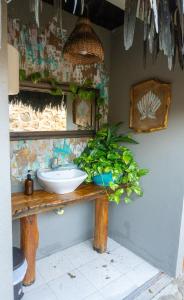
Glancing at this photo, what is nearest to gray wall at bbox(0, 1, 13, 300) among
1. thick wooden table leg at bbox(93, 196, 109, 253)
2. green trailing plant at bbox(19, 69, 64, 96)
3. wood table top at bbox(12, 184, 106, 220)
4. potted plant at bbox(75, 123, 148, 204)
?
wood table top at bbox(12, 184, 106, 220)

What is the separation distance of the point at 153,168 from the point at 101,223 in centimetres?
85

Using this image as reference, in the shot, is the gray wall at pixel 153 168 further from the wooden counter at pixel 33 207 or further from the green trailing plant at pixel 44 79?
the green trailing plant at pixel 44 79

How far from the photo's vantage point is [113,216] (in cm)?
270

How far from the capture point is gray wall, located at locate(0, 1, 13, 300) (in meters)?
0.95

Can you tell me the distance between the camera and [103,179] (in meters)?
2.18

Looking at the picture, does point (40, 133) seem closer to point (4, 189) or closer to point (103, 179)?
point (103, 179)

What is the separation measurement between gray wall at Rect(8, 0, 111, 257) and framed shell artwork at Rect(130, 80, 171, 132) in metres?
0.59

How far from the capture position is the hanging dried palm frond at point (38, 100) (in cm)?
191

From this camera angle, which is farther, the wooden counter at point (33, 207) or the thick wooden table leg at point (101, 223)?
the thick wooden table leg at point (101, 223)

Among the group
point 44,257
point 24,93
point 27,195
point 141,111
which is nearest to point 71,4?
point 24,93

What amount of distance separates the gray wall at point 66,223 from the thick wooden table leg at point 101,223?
249 millimetres

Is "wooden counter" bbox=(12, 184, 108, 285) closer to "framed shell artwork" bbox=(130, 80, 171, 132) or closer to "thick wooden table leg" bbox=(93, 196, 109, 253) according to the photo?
"thick wooden table leg" bbox=(93, 196, 109, 253)

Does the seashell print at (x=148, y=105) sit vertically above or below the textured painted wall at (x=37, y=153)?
above

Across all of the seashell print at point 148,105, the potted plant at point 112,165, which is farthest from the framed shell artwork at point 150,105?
the potted plant at point 112,165
